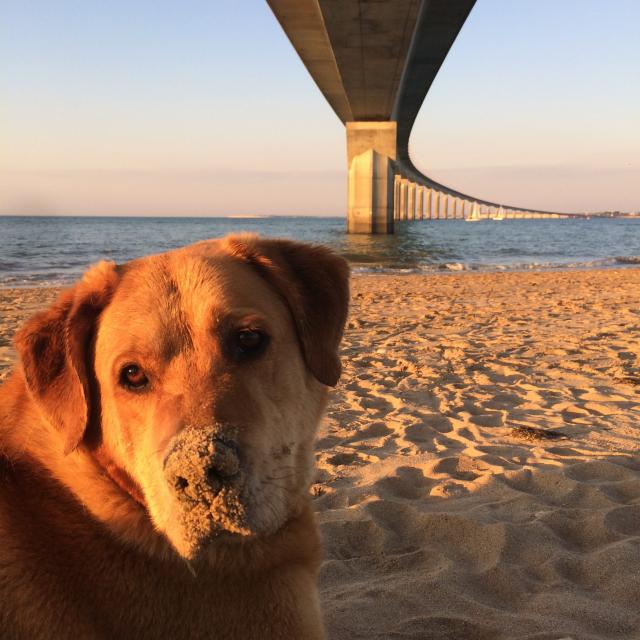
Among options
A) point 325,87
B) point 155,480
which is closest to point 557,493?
point 155,480

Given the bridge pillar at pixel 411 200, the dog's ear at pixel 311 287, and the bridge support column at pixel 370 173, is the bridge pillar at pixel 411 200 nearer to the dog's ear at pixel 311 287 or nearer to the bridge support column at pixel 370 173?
the bridge support column at pixel 370 173

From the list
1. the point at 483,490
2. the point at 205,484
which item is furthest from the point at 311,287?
the point at 483,490

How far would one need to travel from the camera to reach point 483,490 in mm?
4477

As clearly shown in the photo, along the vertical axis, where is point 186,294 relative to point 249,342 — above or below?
above

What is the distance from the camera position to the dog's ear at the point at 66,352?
90.8 inches

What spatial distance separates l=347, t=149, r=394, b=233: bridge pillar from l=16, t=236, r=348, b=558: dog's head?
158 feet

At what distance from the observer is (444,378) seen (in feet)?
24.8

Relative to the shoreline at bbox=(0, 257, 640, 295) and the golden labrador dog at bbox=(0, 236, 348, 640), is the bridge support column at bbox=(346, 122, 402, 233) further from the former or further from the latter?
the golden labrador dog at bbox=(0, 236, 348, 640)

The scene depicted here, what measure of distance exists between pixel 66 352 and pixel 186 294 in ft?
1.68

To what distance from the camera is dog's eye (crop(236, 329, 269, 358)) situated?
7.91 feet

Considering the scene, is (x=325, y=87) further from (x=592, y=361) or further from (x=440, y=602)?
(x=440, y=602)

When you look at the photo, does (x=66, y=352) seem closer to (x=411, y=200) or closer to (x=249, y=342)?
(x=249, y=342)

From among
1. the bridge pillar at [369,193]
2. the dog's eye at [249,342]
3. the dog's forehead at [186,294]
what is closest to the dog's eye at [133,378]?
the dog's forehead at [186,294]

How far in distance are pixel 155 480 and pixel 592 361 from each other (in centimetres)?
720
